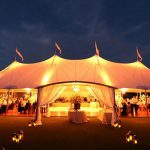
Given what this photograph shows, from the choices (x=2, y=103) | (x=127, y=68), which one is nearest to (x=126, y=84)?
(x=127, y=68)

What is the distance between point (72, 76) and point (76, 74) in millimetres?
311

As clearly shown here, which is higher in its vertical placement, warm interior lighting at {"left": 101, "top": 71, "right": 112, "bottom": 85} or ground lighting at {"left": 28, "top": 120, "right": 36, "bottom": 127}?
warm interior lighting at {"left": 101, "top": 71, "right": 112, "bottom": 85}

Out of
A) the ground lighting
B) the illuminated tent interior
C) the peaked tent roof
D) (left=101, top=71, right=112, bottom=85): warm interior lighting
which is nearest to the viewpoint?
the ground lighting

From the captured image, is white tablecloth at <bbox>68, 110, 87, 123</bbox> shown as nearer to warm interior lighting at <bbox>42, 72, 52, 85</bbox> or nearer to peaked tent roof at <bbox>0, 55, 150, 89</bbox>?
peaked tent roof at <bbox>0, 55, 150, 89</bbox>

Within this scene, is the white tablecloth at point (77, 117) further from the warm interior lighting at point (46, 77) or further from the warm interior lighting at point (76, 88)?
the warm interior lighting at point (76, 88)

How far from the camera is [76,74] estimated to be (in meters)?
14.4

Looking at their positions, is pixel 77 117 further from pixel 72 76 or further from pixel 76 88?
pixel 76 88

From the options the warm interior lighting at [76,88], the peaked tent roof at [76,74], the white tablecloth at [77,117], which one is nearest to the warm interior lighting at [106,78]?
the peaked tent roof at [76,74]

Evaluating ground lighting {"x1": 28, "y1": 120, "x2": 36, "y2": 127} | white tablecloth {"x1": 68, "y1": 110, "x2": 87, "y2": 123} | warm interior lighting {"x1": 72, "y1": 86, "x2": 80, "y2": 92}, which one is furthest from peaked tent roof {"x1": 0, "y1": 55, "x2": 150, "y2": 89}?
warm interior lighting {"x1": 72, "y1": 86, "x2": 80, "y2": 92}

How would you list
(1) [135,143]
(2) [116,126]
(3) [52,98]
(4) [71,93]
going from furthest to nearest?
(4) [71,93] → (3) [52,98] → (2) [116,126] → (1) [135,143]

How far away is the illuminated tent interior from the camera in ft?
42.7

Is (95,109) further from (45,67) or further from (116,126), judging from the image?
(116,126)

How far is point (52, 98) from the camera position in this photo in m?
13.1

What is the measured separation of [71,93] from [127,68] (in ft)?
21.0
